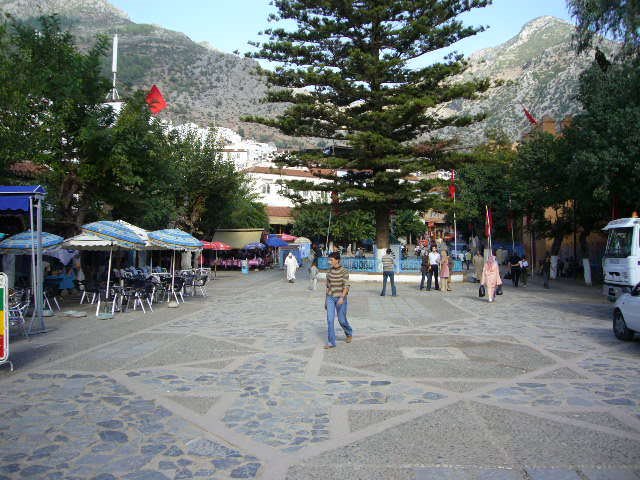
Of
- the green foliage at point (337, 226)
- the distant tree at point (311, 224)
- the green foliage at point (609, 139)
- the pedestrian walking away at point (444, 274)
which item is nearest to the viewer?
the green foliage at point (609, 139)

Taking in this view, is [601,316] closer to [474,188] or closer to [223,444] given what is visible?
[223,444]

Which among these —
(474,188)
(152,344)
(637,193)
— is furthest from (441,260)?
(474,188)

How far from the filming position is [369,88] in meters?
28.7

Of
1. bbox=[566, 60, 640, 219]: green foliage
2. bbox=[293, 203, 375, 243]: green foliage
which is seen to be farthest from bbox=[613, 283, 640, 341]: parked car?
bbox=[293, 203, 375, 243]: green foliage

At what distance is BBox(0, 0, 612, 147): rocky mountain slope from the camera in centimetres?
9803

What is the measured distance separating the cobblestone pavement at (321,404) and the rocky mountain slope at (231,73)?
229 ft

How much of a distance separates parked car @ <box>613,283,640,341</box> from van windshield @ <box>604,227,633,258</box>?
582 cm

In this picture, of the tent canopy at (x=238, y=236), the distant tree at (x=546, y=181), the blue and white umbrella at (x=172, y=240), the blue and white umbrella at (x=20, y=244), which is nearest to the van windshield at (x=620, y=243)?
the distant tree at (x=546, y=181)

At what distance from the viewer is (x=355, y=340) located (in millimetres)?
10844

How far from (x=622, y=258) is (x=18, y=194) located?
49.9ft

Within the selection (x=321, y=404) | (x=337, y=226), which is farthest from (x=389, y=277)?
(x=337, y=226)

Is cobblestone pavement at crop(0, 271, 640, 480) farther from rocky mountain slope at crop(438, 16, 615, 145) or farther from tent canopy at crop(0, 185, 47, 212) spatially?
rocky mountain slope at crop(438, 16, 615, 145)

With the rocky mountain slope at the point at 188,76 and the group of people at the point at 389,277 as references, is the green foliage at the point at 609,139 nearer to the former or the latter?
the group of people at the point at 389,277

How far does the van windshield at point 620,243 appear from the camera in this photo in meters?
16.2
